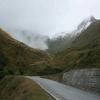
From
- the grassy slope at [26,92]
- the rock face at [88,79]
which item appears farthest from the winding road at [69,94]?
the rock face at [88,79]

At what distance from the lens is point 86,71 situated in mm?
37531

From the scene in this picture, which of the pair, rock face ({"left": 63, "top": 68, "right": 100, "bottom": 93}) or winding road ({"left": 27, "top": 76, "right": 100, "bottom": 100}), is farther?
rock face ({"left": 63, "top": 68, "right": 100, "bottom": 93})

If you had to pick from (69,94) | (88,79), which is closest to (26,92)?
(88,79)

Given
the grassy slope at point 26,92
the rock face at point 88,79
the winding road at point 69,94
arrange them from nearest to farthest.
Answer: the winding road at point 69,94 → the grassy slope at point 26,92 → the rock face at point 88,79

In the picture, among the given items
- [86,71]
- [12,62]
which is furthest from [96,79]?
[12,62]

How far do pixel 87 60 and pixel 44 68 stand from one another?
4141 inches

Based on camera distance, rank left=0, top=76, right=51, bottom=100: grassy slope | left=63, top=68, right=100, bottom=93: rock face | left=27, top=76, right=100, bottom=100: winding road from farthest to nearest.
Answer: left=63, top=68, right=100, bottom=93: rock face < left=0, top=76, right=51, bottom=100: grassy slope < left=27, top=76, right=100, bottom=100: winding road

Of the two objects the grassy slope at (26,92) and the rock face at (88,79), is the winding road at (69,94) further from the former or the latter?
the rock face at (88,79)

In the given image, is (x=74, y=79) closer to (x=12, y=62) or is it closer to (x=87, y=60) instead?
(x=87, y=60)

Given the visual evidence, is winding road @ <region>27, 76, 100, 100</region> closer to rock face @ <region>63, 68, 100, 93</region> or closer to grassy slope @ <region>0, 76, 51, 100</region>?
grassy slope @ <region>0, 76, 51, 100</region>

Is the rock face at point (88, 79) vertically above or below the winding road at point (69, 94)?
above

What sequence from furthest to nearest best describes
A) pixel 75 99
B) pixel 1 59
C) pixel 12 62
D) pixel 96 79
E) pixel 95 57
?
pixel 12 62, pixel 1 59, pixel 95 57, pixel 96 79, pixel 75 99

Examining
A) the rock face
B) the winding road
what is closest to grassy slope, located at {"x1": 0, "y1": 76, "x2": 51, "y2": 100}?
the winding road

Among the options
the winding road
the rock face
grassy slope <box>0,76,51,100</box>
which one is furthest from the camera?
the rock face
